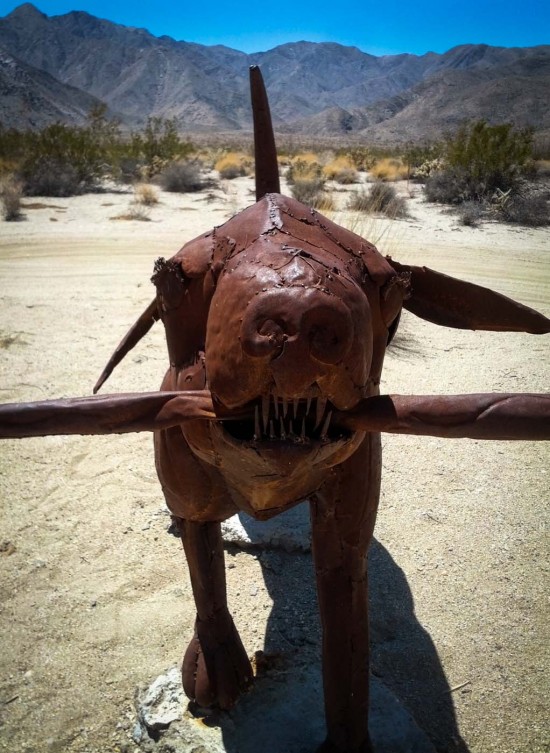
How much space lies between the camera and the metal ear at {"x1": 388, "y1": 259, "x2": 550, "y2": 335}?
180cm

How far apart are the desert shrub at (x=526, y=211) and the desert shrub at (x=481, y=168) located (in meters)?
0.86

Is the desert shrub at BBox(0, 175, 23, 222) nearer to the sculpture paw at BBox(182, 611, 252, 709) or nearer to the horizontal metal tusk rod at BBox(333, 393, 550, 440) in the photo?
the sculpture paw at BBox(182, 611, 252, 709)

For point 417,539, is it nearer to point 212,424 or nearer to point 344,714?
point 344,714

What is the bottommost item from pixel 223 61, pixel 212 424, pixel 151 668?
pixel 151 668

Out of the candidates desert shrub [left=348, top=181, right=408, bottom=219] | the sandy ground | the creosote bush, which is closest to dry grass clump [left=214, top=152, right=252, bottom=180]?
the creosote bush

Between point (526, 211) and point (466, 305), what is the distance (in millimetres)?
11909

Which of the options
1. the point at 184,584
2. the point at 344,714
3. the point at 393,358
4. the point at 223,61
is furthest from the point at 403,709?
the point at 223,61

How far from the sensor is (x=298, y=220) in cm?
146

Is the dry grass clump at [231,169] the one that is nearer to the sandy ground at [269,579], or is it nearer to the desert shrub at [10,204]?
the desert shrub at [10,204]

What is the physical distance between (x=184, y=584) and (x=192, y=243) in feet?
6.78

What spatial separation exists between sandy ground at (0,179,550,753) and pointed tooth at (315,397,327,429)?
5.81ft

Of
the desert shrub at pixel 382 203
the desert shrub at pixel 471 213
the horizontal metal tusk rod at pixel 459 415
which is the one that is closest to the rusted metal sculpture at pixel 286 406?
the horizontal metal tusk rod at pixel 459 415

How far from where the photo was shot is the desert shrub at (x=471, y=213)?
12.3m

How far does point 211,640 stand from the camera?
225 centimetres
